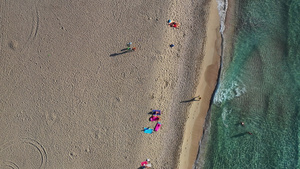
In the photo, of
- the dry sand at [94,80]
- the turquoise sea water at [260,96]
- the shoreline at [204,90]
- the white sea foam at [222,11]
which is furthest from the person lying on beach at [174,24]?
the turquoise sea water at [260,96]

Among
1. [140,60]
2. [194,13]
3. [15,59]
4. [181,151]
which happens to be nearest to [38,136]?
[15,59]

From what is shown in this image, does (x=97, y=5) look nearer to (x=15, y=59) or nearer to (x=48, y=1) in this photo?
(x=48, y=1)

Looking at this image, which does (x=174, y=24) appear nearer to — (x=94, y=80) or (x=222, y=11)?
(x=222, y=11)

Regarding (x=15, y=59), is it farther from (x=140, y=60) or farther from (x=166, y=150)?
(x=166, y=150)

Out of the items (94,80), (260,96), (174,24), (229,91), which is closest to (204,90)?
(229,91)

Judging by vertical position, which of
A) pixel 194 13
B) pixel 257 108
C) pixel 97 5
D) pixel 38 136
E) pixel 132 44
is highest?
pixel 97 5

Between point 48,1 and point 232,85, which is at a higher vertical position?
point 48,1
